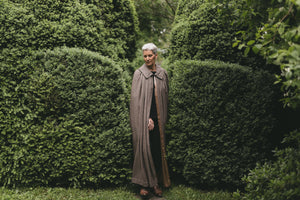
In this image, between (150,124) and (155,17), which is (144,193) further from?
(155,17)

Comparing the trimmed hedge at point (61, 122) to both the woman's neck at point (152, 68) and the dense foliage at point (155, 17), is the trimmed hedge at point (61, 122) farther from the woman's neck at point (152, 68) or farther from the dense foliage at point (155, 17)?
the dense foliage at point (155, 17)

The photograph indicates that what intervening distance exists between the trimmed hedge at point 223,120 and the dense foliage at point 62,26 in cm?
187

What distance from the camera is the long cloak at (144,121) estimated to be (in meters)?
4.49

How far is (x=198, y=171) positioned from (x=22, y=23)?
13.3 feet

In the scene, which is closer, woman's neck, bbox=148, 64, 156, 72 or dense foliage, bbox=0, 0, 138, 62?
dense foliage, bbox=0, 0, 138, 62

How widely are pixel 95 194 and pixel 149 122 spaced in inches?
61.2

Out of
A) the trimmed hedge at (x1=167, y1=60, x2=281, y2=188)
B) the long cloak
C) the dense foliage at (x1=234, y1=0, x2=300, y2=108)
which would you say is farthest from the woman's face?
the dense foliage at (x1=234, y1=0, x2=300, y2=108)

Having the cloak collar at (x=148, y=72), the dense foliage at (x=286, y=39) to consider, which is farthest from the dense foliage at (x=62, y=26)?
the dense foliage at (x=286, y=39)

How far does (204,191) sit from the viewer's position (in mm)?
4859

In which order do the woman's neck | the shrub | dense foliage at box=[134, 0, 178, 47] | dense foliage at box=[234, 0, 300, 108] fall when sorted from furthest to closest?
dense foliage at box=[134, 0, 178, 47]
the woman's neck
the shrub
dense foliage at box=[234, 0, 300, 108]

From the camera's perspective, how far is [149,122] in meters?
4.52

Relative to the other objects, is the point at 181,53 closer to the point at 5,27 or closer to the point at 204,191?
the point at 204,191

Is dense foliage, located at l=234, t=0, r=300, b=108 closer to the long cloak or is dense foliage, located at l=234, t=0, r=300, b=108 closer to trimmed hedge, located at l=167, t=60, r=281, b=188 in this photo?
trimmed hedge, located at l=167, t=60, r=281, b=188

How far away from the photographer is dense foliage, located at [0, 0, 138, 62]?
175 inches
